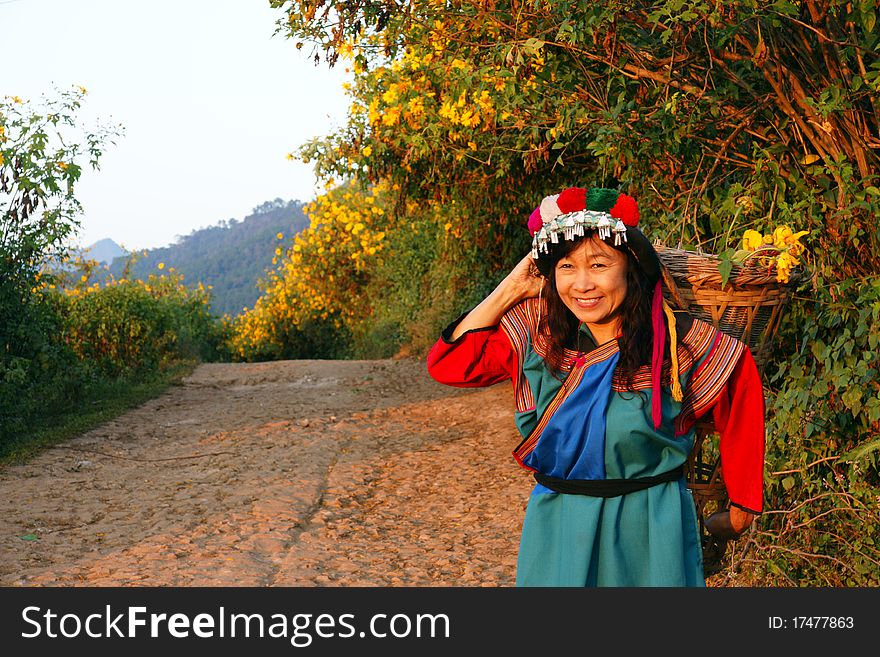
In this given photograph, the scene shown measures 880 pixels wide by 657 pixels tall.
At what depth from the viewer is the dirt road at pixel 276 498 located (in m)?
5.10

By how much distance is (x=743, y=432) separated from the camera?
237cm

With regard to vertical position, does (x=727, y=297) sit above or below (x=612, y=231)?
below

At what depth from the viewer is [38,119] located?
7.99 metres

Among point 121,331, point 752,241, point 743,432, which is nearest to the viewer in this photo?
point 743,432

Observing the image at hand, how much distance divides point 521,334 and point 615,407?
0.33 meters

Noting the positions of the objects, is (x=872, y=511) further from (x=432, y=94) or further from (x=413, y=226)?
(x=413, y=226)

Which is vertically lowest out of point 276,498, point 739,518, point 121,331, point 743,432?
point 276,498

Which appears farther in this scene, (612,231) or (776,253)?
(776,253)

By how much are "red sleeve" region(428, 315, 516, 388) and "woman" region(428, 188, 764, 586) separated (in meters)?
0.07

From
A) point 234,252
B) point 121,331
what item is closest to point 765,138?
point 121,331

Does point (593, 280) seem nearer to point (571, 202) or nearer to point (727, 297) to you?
point (571, 202)

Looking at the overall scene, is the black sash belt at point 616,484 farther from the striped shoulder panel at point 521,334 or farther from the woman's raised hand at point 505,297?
the woman's raised hand at point 505,297

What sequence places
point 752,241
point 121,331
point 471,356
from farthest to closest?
1. point 121,331
2. point 752,241
3. point 471,356

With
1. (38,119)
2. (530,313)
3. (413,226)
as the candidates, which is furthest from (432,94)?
(413,226)
